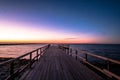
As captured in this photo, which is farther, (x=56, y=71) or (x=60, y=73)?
(x=56, y=71)

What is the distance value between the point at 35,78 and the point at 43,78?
0.35 meters

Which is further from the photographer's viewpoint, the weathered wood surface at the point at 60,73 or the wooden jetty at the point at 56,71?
the weathered wood surface at the point at 60,73

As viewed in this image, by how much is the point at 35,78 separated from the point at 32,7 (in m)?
8.35

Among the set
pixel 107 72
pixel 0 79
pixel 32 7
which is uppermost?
pixel 32 7

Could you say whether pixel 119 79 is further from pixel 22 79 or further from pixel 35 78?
pixel 22 79

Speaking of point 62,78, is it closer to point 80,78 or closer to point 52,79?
point 52,79

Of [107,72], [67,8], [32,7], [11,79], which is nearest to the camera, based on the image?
[11,79]

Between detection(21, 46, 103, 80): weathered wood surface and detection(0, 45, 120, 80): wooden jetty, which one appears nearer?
detection(0, 45, 120, 80): wooden jetty

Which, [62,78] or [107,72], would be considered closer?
[107,72]

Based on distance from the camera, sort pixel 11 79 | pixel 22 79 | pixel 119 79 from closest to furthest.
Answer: pixel 119 79 → pixel 11 79 → pixel 22 79

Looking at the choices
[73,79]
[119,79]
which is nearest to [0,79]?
[73,79]

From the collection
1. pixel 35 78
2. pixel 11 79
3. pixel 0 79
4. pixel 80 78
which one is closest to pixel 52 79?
pixel 35 78

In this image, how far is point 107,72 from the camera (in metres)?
4.28

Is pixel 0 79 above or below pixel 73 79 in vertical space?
below
